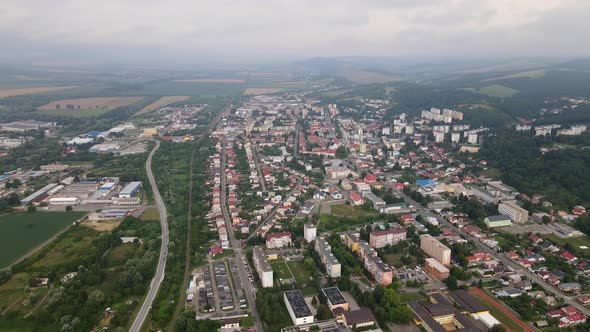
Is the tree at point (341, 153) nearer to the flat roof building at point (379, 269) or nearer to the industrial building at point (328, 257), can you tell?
the industrial building at point (328, 257)

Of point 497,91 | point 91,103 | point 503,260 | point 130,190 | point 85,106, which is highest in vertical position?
point 497,91

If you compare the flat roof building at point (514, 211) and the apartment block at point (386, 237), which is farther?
the flat roof building at point (514, 211)

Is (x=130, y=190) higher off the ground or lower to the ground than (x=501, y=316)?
higher

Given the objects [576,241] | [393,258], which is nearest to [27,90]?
[393,258]

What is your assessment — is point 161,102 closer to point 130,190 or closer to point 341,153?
point 341,153

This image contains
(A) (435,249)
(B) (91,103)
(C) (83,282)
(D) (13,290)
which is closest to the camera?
(D) (13,290)

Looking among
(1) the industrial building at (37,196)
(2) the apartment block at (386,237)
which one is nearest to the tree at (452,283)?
(2) the apartment block at (386,237)
